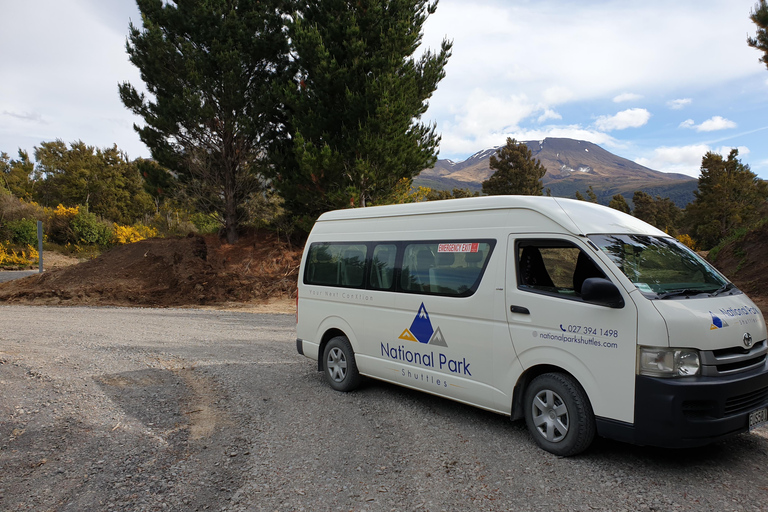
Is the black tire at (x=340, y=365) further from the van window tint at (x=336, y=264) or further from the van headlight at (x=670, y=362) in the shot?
the van headlight at (x=670, y=362)

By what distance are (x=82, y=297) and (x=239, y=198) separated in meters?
7.57

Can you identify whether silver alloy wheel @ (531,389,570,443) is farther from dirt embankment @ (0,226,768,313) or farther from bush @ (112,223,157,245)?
bush @ (112,223,157,245)

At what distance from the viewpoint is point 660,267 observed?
15.0 feet

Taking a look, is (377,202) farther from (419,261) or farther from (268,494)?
Answer: (268,494)

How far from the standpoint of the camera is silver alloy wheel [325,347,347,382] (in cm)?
675

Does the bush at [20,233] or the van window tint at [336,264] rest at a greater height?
the bush at [20,233]

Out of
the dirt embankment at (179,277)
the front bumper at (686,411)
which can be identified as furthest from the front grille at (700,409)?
the dirt embankment at (179,277)

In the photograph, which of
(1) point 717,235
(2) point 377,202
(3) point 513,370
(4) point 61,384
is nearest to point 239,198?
(2) point 377,202

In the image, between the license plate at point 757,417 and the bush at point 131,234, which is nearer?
the license plate at point 757,417

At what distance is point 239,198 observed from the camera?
2298 centimetres

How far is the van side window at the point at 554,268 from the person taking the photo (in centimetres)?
460

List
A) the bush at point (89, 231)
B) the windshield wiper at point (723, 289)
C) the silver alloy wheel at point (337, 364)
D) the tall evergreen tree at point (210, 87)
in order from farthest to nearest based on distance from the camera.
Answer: the bush at point (89, 231)
the tall evergreen tree at point (210, 87)
the silver alloy wheel at point (337, 364)
the windshield wiper at point (723, 289)

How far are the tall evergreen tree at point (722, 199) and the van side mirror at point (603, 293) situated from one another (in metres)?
42.7

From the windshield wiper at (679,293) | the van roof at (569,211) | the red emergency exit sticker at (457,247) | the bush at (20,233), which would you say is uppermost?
the bush at (20,233)
